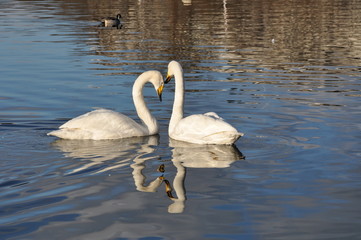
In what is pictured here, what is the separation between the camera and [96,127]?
13.2 m

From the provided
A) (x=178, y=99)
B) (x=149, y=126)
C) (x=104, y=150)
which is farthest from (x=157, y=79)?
(x=104, y=150)

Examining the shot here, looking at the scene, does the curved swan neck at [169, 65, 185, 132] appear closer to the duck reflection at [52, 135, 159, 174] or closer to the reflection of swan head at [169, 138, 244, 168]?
the duck reflection at [52, 135, 159, 174]

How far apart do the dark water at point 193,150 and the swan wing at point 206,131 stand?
0.20m

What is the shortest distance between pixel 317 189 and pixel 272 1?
157ft

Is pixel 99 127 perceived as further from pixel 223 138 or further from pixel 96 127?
pixel 223 138

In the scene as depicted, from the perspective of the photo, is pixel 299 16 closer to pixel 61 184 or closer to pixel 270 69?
pixel 270 69

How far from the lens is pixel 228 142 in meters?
12.5

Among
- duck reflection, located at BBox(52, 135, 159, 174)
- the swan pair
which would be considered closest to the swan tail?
the swan pair

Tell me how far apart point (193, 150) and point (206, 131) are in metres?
0.38

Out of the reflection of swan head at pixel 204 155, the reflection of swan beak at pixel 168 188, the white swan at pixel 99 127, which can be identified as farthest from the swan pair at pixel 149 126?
the reflection of swan beak at pixel 168 188

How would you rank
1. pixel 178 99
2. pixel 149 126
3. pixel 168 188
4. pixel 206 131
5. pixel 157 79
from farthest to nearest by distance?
pixel 157 79
pixel 178 99
pixel 149 126
pixel 206 131
pixel 168 188

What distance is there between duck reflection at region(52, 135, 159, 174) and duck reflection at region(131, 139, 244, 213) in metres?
0.31

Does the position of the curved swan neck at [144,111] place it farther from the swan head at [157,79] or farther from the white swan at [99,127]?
the white swan at [99,127]

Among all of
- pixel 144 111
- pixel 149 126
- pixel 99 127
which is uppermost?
pixel 144 111
